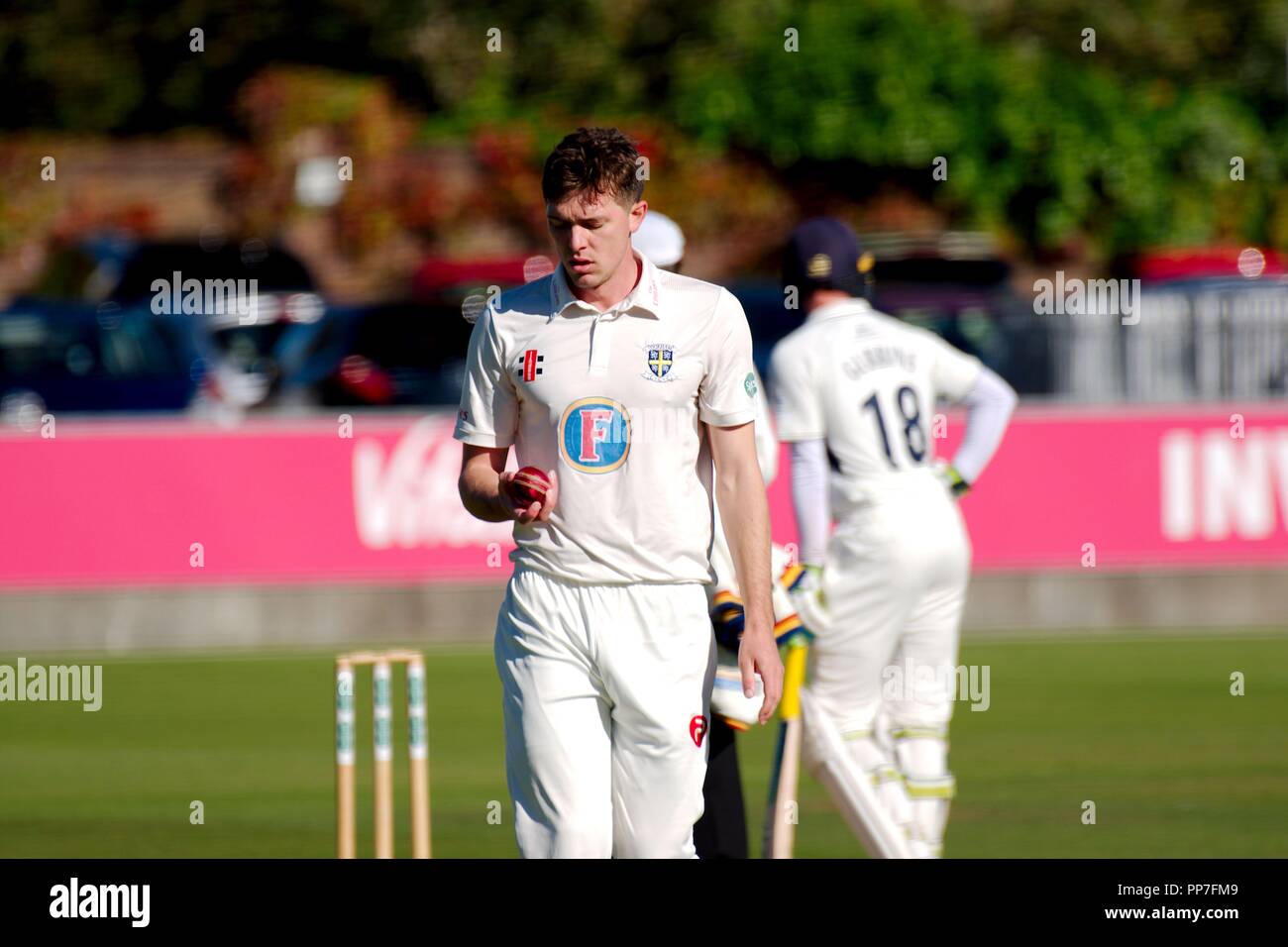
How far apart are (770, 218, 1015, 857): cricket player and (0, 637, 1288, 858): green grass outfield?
2.53 feet

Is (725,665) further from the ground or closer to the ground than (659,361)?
closer to the ground

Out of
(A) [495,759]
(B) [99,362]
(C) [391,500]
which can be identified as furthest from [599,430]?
(B) [99,362]

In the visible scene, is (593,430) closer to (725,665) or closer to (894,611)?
(725,665)

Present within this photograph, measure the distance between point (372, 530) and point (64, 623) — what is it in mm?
2158

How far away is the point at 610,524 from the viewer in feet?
20.5

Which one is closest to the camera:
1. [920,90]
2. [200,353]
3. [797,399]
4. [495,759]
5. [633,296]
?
[633,296]

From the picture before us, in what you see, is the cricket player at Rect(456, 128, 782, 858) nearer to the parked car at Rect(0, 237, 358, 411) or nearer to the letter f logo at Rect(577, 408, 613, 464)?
the letter f logo at Rect(577, 408, 613, 464)

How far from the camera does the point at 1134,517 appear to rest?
1648 centimetres

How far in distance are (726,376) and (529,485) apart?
0.67m

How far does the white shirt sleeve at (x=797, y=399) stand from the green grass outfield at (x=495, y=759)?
1.85 metres

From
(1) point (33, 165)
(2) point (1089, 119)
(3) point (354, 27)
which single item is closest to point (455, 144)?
(3) point (354, 27)

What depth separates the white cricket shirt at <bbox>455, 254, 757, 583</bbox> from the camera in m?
6.26
